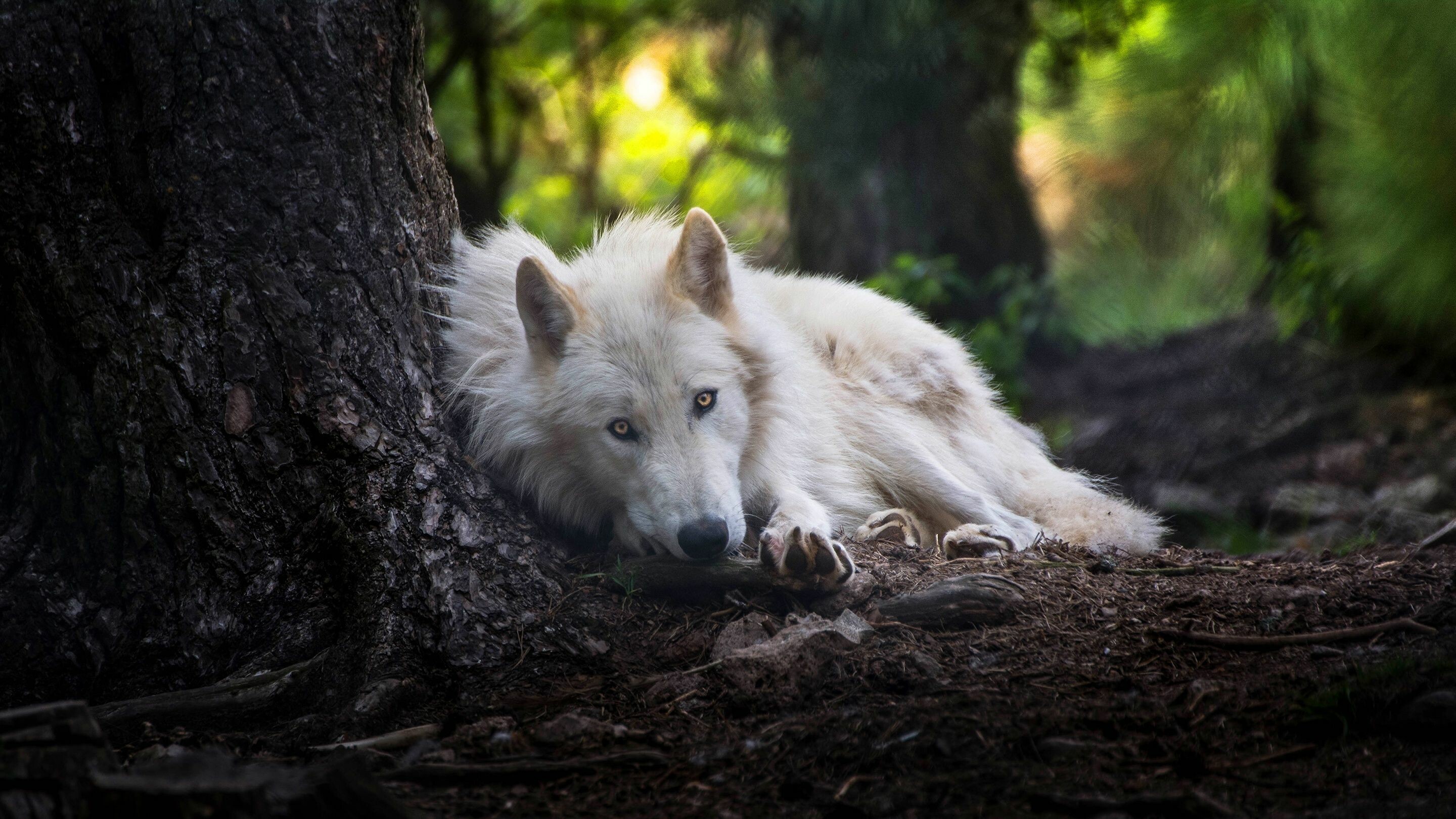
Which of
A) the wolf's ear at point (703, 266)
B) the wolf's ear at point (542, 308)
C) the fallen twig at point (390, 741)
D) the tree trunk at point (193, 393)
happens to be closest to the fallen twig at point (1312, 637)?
the tree trunk at point (193, 393)

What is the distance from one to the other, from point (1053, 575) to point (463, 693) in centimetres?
212

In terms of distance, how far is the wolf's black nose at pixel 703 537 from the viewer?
10.5 feet

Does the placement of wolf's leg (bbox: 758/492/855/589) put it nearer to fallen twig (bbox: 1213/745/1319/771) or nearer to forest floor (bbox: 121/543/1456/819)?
forest floor (bbox: 121/543/1456/819)

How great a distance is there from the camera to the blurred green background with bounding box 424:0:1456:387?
1922 millimetres

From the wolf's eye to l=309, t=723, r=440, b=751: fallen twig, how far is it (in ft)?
4.89

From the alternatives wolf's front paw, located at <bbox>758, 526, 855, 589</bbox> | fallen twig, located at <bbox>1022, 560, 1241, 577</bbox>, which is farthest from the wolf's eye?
fallen twig, located at <bbox>1022, 560, 1241, 577</bbox>

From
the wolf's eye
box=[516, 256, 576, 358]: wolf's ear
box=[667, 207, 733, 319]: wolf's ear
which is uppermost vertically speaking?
box=[667, 207, 733, 319]: wolf's ear

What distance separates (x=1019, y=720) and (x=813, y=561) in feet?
3.17

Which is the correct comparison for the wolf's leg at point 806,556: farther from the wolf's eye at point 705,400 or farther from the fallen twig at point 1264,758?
the fallen twig at point 1264,758

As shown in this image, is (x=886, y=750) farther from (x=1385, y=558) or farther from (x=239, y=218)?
(x=1385, y=558)

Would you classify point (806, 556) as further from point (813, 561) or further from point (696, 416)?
point (696, 416)

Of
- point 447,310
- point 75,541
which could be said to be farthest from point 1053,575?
point 75,541

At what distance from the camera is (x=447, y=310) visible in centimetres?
353

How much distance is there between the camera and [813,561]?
3117 millimetres
